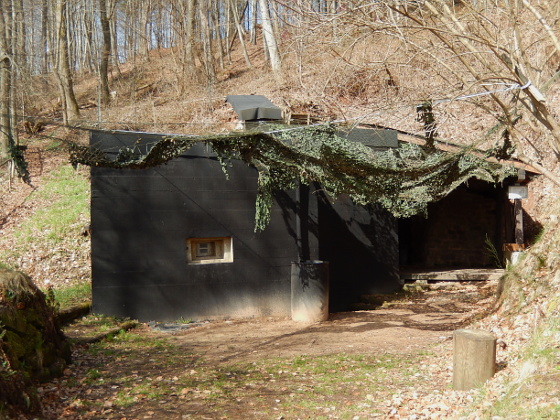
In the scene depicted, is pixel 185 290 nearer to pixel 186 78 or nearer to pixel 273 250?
pixel 273 250

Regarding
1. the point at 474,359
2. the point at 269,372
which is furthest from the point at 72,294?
the point at 474,359

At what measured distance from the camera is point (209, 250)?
386 inches

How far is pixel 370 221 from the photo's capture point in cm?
1126

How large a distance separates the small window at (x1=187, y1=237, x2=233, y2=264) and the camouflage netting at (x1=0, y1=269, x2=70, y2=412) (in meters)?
3.38

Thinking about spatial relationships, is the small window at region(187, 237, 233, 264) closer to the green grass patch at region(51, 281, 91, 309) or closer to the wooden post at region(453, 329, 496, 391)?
the green grass patch at region(51, 281, 91, 309)

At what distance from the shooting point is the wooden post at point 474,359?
477cm

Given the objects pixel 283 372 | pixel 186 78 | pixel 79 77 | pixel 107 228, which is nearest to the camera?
pixel 283 372

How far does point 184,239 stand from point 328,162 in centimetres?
362

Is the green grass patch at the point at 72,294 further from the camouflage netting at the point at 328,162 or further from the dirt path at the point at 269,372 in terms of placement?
the camouflage netting at the point at 328,162

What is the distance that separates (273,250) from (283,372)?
406 centimetres

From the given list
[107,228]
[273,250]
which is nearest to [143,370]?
[107,228]

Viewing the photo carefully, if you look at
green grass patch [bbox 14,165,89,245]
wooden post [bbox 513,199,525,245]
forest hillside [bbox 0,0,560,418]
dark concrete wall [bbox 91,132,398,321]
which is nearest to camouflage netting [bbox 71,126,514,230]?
forest hillside [bbox 0,0,560,418]

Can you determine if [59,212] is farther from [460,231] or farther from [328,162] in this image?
[460,231]

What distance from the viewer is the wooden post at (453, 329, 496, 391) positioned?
15.6ft
